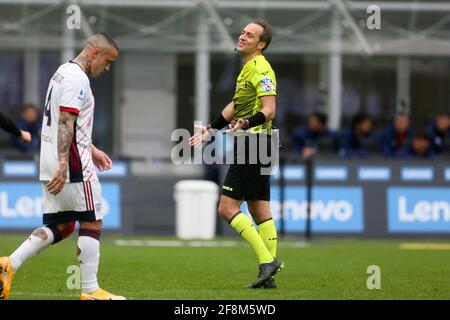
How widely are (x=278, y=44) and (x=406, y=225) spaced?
6.07 metres

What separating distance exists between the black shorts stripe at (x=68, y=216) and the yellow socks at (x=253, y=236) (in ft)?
6.58

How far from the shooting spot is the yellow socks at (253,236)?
36.4 ft

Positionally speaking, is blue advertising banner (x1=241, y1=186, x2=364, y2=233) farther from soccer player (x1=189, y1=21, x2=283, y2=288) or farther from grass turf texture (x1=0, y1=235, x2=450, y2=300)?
soccer player (x1=189, y1=21, x2=283, y2=288)

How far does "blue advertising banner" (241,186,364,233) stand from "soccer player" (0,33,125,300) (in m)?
11.0

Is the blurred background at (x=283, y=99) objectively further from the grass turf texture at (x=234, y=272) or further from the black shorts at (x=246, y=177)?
the black shorts at (x=246, y=177)

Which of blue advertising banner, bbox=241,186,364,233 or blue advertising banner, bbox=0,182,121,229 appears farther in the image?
blue advertising banner, bbox=241,186,364,233

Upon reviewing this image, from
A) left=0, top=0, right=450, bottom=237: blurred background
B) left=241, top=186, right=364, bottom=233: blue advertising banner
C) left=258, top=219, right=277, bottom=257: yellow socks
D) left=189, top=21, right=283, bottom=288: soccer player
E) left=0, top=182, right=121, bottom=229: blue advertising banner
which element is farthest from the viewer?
left=0, top=0, right=450, bottom=237: blurred background

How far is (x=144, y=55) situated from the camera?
26016 mm

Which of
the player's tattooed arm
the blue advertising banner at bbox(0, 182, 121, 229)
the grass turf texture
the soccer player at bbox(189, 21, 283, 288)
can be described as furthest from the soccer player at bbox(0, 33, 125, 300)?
the blue advertising banner at bbox(0, 182, 121, 229)

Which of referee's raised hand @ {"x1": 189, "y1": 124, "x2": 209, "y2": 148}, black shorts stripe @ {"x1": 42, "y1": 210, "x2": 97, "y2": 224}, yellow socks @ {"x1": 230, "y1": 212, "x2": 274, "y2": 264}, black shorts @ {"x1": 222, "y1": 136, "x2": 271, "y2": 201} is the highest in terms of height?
referee's raised hand @ {"x1": 189, "y1": 124, "x2": 209, "y2": 148}

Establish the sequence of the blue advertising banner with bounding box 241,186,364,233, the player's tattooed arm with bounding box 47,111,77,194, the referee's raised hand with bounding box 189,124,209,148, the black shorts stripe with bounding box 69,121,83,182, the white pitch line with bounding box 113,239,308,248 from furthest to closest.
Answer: the blue advertising banner with bounding box 241,186,364,233 → the white pitch line with bounding box 113,239,308,248 → the referee's raised hand with bounding box 189,124,209,148 → the black shorts stripe with bounding box 69,121,83,182 → the player's tattooed arm with bounding box 47,111,77,194

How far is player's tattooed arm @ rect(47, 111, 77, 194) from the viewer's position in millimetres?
9398

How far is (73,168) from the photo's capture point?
9.58 metres

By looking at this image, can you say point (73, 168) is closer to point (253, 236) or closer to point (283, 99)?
point (253, 236)
